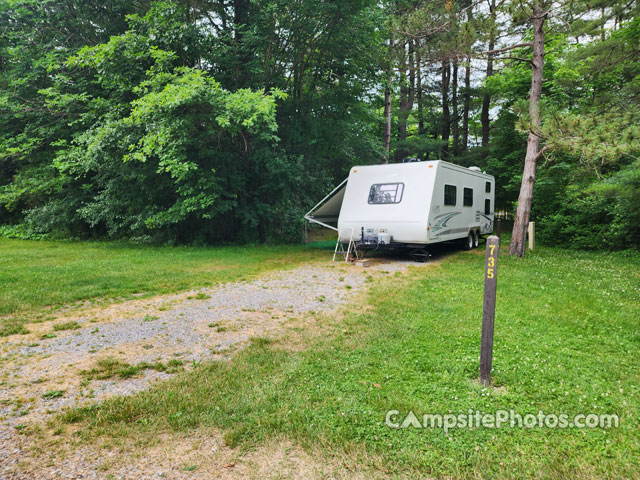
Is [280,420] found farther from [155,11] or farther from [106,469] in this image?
[155,11]

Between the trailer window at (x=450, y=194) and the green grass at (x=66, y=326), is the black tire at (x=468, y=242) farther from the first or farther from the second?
the green grass at (x=66, y=326)

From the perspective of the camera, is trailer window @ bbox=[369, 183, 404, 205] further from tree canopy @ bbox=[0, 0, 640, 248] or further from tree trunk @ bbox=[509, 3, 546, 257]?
tree trunk @ bbox=[509, 3, 546, 257]

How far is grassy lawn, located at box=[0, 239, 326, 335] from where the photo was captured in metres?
6.78

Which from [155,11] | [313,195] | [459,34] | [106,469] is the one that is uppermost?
[155,11]

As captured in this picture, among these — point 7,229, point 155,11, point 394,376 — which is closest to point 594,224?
point 394,376

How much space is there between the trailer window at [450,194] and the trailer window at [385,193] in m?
1.31

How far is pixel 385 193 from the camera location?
10867 millimetres

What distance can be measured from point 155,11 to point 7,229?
1389 centimetres

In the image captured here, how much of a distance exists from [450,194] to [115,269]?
923 cm

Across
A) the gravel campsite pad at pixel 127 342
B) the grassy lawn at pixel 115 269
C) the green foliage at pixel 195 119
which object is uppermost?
the green foliage at pixel 195 119

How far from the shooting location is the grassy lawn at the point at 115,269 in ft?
22.2

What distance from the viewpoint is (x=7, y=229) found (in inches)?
734

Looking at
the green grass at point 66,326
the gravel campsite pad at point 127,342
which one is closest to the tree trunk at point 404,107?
the gravel campsite pad at point 127,342

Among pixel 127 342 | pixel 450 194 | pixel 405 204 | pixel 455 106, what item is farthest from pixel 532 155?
pixel 455 106
